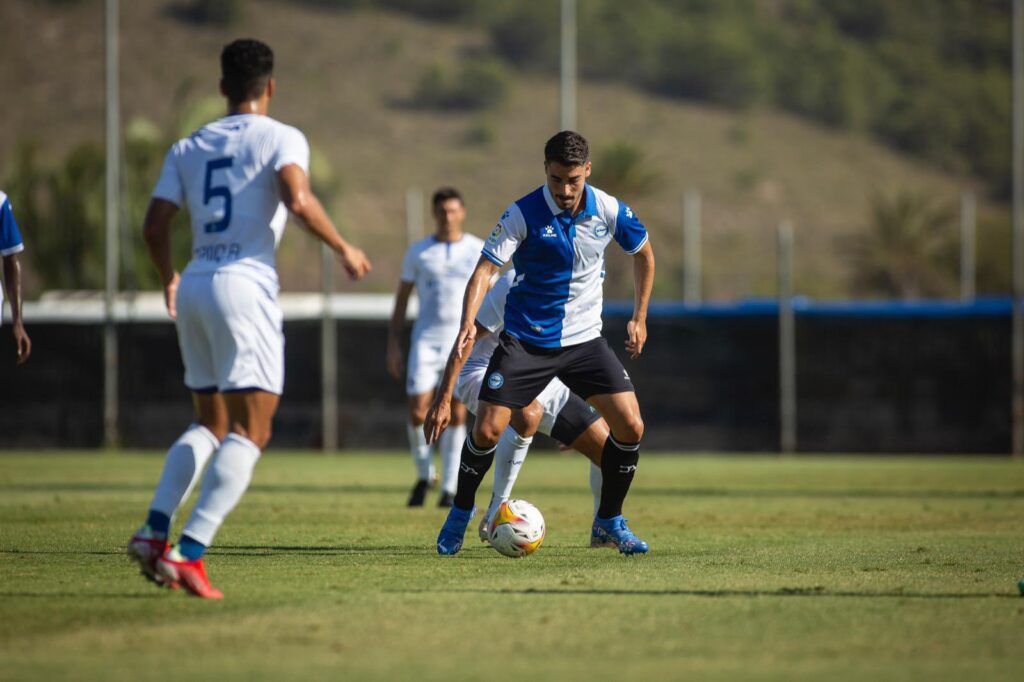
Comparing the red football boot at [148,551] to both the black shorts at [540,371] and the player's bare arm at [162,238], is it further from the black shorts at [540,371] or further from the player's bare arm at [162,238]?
the black shorts at [540,371]

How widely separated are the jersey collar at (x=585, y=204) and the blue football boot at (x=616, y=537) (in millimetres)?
1823

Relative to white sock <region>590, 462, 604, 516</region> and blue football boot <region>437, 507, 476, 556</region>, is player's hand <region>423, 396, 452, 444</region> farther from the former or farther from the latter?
white sock <region>590, 462, 604, 516</region>

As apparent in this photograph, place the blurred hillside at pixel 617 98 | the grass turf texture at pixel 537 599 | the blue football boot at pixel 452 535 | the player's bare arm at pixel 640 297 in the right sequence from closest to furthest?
1. the grass turf texture at pixel 537 599
2. the blue football boot at pixel 452 535
3. the player's bare arm at pixel 640 297
4. the blurred hillside at pixel 617 98

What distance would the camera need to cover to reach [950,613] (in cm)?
695

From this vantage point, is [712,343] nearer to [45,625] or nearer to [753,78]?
[45,625]

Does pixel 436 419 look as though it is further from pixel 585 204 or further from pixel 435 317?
pixel 435 317

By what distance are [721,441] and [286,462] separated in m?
6.32

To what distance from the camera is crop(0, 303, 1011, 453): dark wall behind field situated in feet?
76.0

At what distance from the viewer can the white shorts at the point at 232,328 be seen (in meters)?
7.26

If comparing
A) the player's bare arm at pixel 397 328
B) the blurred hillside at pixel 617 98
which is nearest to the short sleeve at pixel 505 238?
the player's bare arm at pixel 397 328

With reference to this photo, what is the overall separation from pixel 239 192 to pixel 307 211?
370mm

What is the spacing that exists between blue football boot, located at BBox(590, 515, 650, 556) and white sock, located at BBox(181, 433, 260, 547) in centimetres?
294

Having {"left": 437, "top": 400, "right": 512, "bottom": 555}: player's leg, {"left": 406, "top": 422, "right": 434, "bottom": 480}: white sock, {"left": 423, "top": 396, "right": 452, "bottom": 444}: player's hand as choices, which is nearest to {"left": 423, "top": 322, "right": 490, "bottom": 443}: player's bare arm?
{"left": 423, "top": 396, "right": 452, "bottom": 444}: player's hand

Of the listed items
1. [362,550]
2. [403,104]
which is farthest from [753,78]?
[362,550]
